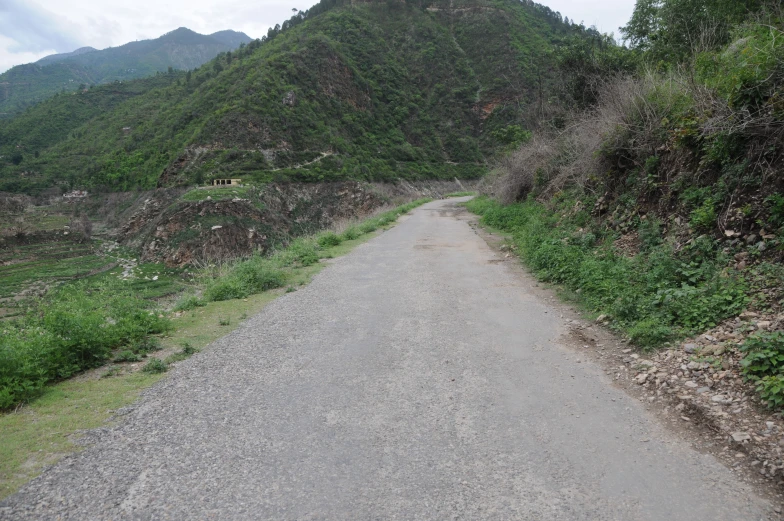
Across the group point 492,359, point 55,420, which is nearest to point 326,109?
point 492,359

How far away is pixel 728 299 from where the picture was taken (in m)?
5.05

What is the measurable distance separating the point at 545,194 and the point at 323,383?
1414cm

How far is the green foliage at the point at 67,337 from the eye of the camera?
4145 mm

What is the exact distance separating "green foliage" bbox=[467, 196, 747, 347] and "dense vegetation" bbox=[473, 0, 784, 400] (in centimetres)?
Result: 2

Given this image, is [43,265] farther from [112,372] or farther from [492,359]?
[492,359]

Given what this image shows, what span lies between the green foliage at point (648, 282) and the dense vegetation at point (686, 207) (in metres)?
0.02

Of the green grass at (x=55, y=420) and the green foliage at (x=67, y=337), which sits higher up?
the green foliage at (x=67, y=337)

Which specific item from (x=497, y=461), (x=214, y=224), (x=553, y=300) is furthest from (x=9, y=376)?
(x=214, y=224)

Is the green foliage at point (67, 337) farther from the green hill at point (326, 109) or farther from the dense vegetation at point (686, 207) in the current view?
the green hill at point (326, 109)

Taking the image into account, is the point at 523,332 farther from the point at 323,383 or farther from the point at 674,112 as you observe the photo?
the point at 674,112

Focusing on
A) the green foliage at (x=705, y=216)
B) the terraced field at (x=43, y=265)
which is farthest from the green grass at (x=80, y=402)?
the terraced field at (x=43, y=265)

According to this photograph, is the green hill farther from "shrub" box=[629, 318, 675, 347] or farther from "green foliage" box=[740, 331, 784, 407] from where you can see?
"green foliage" box=[740, 331, 784, 407]

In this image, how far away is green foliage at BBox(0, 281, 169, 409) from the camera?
13.6 ft

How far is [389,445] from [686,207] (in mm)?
6524
